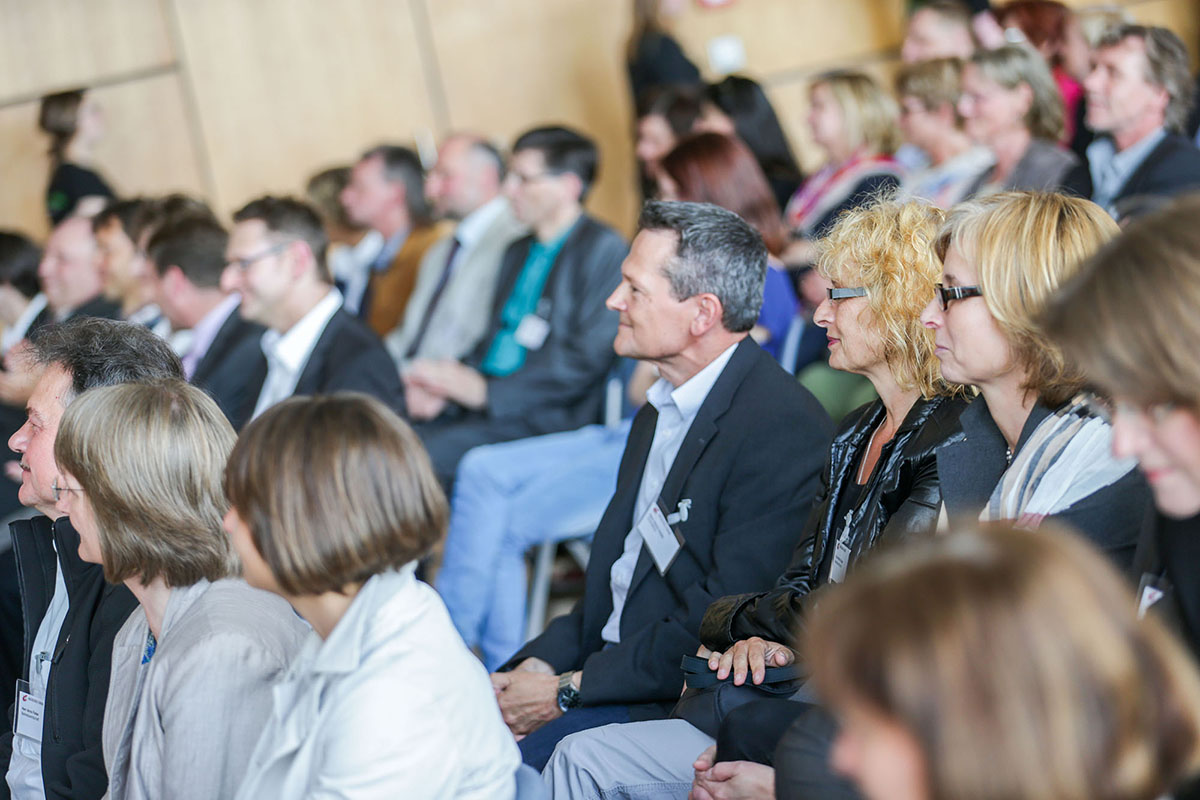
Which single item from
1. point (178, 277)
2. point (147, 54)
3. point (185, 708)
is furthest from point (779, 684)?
point (147, 54)

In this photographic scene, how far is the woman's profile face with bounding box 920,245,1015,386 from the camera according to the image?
175 cm

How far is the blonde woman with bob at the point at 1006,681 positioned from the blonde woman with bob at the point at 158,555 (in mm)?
1015

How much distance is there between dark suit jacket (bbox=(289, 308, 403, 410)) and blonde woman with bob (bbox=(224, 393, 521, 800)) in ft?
6.68

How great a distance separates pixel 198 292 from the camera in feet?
13.9

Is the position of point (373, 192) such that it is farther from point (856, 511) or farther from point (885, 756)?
point (885, 756)

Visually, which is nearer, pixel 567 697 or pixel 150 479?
pixel 150 479

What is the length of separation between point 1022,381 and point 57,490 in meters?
1.58

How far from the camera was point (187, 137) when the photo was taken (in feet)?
22.1

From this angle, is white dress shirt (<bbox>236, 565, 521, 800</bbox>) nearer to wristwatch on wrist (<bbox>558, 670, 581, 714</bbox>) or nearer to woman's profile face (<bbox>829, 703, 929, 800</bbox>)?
woman's profile face (<bbox>829, 703, 929, 800</bbox>)

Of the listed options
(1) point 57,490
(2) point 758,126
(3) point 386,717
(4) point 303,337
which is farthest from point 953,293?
(2) point 758,126

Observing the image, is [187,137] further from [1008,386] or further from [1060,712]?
[1060,712]

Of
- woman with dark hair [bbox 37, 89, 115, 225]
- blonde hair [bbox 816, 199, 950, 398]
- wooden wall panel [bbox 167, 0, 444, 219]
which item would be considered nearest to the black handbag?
blonde hair [bbox 816, 199, 950, 398]

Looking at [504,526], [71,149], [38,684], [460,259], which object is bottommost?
[504,526]

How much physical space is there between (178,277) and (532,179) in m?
1.32
